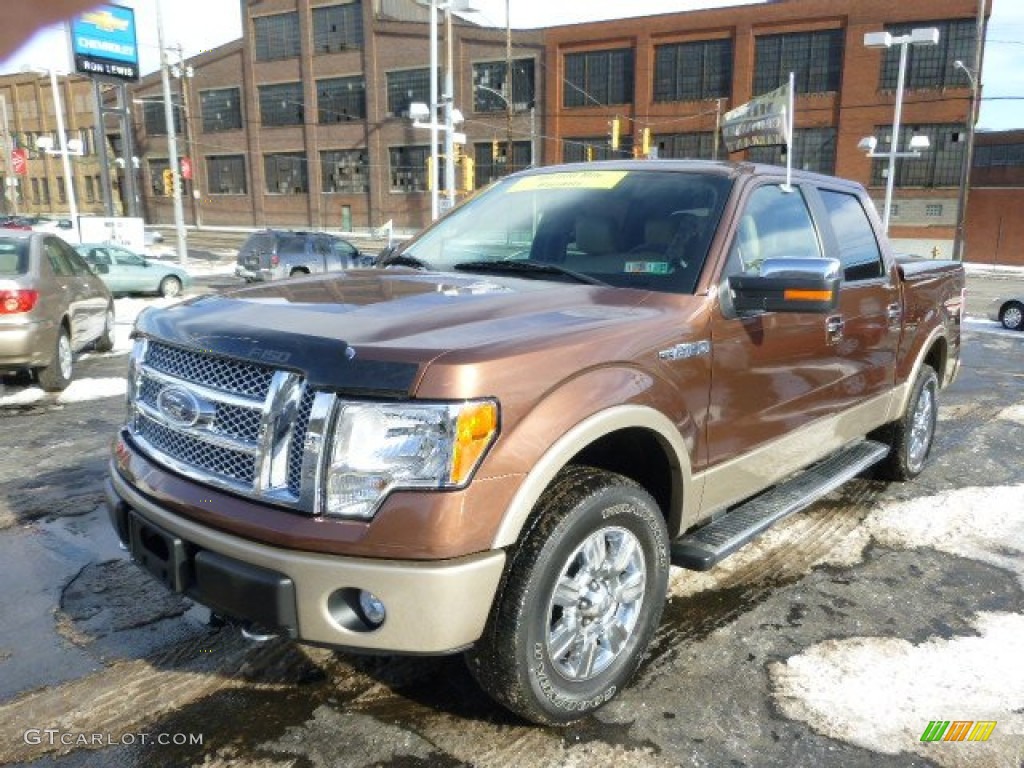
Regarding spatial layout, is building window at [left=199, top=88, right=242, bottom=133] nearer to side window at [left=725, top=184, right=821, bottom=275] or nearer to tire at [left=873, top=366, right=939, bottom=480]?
tire at [left=873, top=366, right=939, bottom=480]

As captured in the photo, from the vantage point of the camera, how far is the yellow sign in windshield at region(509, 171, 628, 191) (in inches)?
149

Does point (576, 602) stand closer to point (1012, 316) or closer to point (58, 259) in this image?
point (58, 259)

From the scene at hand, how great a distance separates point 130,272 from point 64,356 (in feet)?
42.2

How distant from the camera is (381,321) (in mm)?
2523

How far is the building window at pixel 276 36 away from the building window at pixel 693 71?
2537 centimetres

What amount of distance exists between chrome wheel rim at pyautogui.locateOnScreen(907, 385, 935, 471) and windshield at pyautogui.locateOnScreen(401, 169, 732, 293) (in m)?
2.70

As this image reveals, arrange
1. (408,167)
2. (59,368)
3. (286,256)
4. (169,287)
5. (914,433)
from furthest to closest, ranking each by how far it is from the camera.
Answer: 1. (408,167)
2. (286,256)
3. (169,287)
4. (59,368)
5. (914,433)

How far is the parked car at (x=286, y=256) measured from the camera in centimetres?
2045

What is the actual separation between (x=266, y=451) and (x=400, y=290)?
3.13 ft

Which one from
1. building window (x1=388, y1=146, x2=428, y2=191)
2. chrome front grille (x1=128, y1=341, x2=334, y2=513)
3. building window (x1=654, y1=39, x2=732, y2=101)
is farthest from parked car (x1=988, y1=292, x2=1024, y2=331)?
building window (x1=388, y1=146, x2=428, y2=191)

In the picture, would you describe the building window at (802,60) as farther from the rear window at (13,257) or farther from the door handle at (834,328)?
the door handle at (834,328)

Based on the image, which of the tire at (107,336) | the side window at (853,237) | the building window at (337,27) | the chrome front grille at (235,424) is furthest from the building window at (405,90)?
the chrome front grille at (235,424)

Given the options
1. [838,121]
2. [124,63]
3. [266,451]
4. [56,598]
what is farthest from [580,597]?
[838,121]

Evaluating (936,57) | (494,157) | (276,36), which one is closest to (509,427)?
(936,57)
